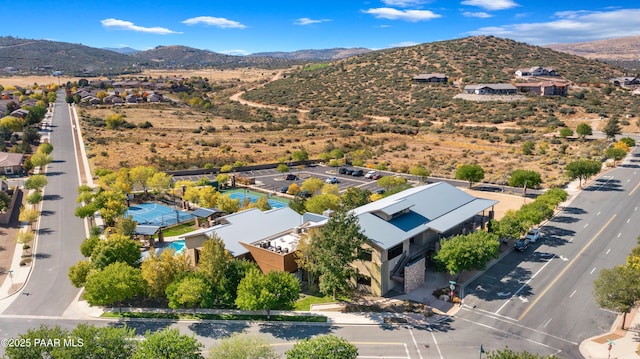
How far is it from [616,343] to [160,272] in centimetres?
3414

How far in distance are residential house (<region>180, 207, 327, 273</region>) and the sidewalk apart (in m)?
23.0

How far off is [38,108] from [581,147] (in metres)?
148

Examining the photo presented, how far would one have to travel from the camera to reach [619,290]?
31.8 metres

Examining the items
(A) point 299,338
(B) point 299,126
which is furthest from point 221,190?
(B) point 299,126

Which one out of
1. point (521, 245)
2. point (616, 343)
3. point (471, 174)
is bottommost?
point (616, 343)

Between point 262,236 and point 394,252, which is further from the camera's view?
point 262,236

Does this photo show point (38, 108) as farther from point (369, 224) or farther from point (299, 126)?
point (369, 224)

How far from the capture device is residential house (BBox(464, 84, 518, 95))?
149 m

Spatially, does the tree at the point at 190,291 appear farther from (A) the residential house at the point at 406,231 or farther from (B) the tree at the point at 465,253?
(B) the tree at the point at 465,253

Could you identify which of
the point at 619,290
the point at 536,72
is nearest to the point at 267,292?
the point at 619,290

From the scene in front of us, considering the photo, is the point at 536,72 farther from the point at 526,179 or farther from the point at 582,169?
the point at 526,179

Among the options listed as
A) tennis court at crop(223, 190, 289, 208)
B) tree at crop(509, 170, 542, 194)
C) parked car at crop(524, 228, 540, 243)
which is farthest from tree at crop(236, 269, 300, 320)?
tree at crop(509, 170, 542, 194)

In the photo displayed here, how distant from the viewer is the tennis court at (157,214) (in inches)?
2362

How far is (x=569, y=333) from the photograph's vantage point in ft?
108
